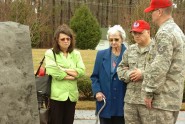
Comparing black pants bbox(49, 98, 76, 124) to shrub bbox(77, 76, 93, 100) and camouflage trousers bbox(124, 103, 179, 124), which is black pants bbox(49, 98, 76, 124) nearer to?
camouflage trousers bbox(124, 103, 179, 124)

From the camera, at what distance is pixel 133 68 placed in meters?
4.67

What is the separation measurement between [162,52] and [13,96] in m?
1.41

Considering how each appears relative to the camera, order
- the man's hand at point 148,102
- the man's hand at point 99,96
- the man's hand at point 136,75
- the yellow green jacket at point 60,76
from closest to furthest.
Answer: the man's hand at point 148,102, the man's hand at point 136,75, the man's hand at point 99,96, the yellow green jacket at point 60,76

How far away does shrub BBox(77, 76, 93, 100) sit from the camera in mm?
9414

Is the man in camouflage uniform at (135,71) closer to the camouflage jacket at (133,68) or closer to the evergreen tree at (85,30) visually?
the camouflage jacket at (133,68)

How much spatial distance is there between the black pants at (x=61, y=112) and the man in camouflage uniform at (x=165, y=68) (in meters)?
1.42

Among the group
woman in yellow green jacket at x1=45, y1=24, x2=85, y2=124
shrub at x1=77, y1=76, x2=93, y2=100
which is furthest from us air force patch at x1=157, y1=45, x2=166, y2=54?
shrub at x1=77, y1=76, x2=93, y2=100

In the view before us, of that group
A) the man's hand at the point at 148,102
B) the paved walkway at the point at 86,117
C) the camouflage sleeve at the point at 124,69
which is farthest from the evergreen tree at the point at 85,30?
the man's hand at the point at 148,102

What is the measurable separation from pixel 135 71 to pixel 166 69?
60 centimetres

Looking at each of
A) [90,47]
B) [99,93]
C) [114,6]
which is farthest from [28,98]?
[114,6]

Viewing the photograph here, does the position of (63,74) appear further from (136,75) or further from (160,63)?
(160,63)

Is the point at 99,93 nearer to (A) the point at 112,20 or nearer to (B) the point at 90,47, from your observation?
(B) the point at 90,47

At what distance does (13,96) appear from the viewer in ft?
12.8

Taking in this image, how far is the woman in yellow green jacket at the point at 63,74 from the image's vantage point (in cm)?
522
